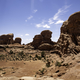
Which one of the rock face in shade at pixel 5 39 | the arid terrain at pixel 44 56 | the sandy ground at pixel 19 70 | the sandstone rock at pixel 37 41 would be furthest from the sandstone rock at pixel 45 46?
the rock face in shade at pixel 5 39

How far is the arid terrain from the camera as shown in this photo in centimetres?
535

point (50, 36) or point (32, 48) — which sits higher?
point (50, 36)

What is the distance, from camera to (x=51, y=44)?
107ft

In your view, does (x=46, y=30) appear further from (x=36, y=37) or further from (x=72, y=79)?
(x=72, y=79)

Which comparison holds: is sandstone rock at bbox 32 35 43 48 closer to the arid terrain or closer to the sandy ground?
the arid terrain

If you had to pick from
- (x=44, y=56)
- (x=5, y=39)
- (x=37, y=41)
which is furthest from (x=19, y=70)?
(x=5, y=39)

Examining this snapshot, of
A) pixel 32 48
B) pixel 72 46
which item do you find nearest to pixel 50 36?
pixel 32 48

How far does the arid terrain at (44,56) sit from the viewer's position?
5347 mm

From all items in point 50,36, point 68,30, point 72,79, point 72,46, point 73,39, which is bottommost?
point 72,79

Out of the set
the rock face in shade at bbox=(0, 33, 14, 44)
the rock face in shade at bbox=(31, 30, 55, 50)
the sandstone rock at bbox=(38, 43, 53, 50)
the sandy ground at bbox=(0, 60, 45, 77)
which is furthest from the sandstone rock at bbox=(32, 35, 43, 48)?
the sandy ground at bbox=(0, 60, 45, 77)

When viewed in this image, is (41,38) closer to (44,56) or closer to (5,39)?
(44,56)

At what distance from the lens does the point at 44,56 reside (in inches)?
882

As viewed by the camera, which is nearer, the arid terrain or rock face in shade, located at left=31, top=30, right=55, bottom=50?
the arid terrain

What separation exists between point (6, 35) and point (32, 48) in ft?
59.1
